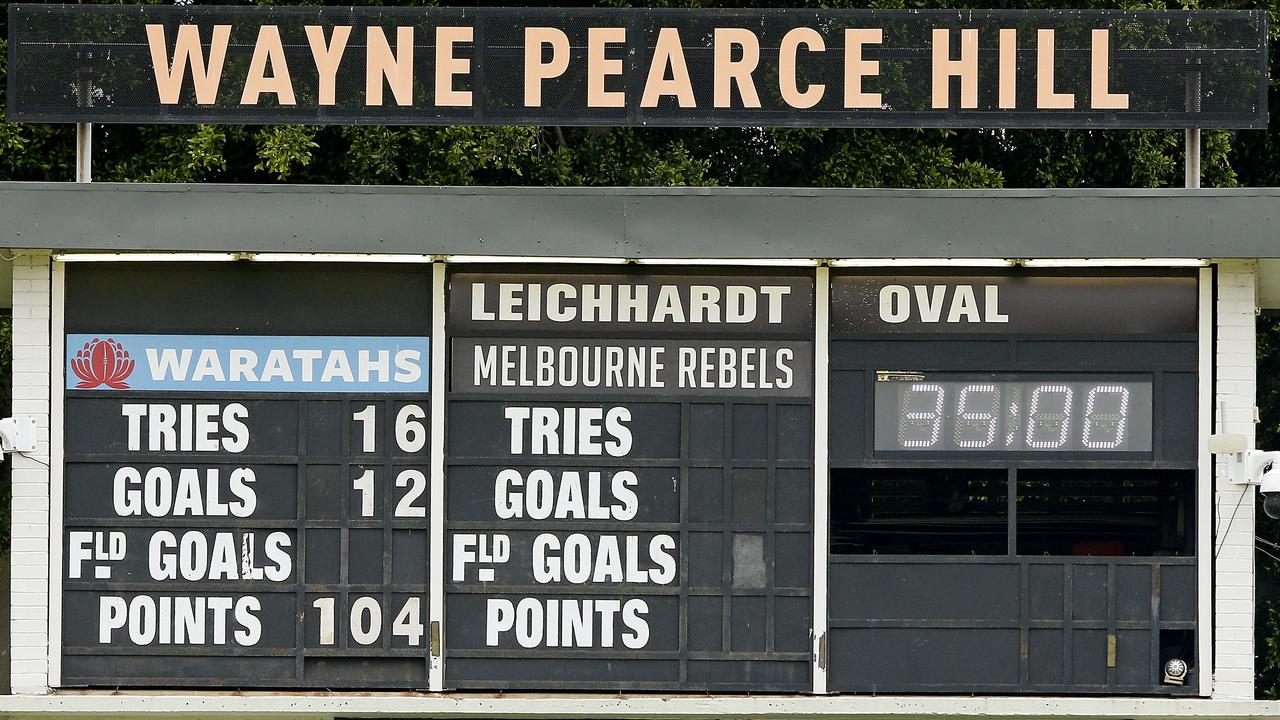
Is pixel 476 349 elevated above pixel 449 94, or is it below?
below

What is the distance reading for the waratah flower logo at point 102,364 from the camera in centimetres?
→ 862

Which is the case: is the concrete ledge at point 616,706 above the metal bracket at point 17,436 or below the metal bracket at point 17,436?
below

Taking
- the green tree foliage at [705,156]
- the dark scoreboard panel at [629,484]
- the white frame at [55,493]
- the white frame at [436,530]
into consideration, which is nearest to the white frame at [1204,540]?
the dark scoreboard panel at [629,484]

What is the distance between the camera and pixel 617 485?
8.70 meters

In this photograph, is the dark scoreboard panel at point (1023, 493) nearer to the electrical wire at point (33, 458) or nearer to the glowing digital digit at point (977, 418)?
the glowing digital digit at point (977, 418)

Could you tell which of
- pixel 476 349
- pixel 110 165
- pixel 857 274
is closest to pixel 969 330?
pixel 857 274

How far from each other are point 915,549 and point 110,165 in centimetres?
1043

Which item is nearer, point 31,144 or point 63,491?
point 63,491

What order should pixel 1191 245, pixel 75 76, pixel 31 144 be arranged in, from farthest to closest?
1. pixel 31 144
2. pixel 75 76
3. pixel 1191 245

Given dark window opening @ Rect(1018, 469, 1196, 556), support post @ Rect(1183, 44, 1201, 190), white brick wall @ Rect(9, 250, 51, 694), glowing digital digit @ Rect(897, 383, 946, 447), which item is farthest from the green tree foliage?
dark window opening @ Rect(1018, 469, 1196, 556)

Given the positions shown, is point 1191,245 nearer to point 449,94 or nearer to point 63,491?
point 449,94

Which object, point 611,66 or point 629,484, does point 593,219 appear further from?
point 629,484

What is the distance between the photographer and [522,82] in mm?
9312

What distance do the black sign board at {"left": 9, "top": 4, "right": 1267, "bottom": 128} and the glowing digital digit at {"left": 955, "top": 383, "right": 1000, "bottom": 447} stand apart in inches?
68.4
